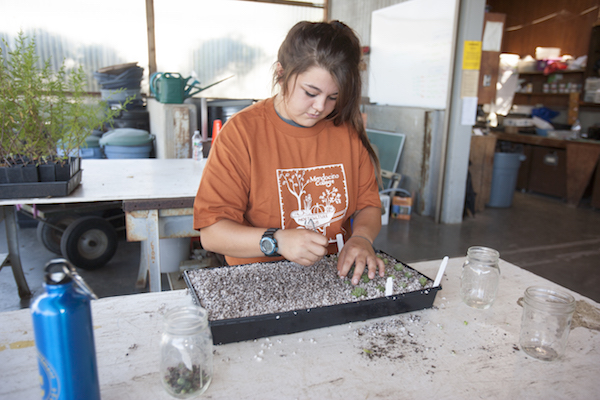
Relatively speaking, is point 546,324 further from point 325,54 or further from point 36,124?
point 36,124

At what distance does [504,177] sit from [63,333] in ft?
16.5

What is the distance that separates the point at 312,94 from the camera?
47.4 inches

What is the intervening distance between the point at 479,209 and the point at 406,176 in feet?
2.92

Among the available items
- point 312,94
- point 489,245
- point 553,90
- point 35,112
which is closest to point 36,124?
point 35,112

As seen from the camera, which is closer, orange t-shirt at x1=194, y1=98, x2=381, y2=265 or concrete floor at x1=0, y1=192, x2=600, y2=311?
orange t-shirt at x1=194, y1=98, x2=381, y2=265

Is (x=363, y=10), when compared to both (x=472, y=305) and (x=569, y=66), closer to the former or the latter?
(x=569, y=66)

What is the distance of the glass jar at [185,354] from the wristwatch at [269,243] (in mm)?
371

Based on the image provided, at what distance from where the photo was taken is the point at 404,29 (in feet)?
15.4

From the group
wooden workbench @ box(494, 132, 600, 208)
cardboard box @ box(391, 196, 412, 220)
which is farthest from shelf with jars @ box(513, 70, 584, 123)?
cardboard box @ box(391, 196, 412, 220)

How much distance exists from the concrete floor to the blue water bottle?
2.00 meters

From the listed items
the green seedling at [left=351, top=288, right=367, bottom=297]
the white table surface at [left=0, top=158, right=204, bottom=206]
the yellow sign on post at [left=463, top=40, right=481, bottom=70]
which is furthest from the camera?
the yellow sign on post at [left=463, top=40, right=481, bottom=70]

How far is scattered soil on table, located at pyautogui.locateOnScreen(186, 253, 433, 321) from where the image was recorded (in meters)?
0.94

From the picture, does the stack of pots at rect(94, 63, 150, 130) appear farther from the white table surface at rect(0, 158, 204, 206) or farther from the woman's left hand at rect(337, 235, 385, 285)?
the woman's left hand at rect(337, 235, 385, 285)

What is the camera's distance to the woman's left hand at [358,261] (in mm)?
1091
